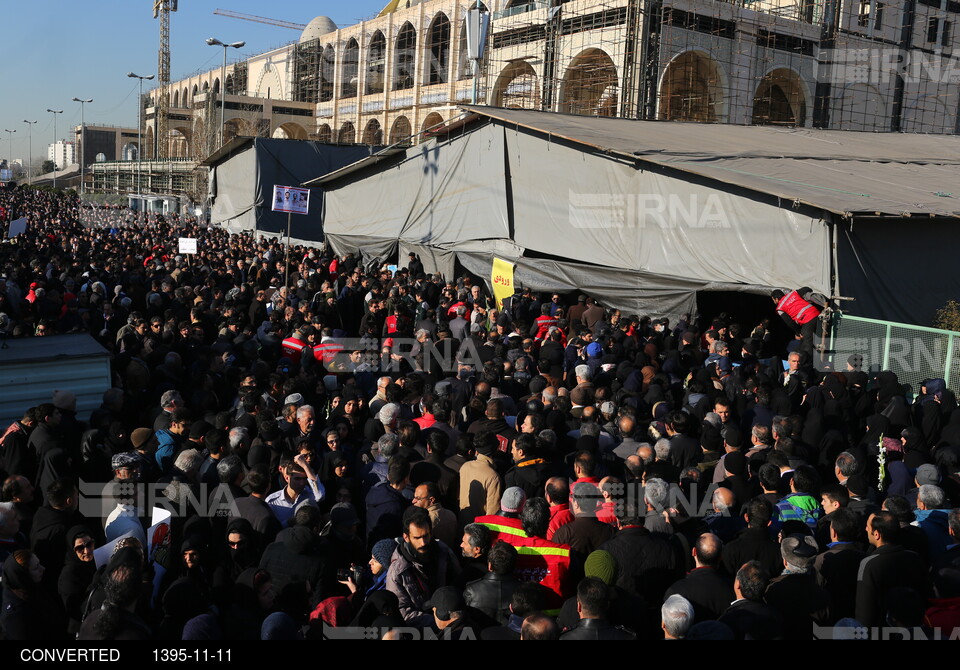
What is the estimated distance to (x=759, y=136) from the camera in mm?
18781

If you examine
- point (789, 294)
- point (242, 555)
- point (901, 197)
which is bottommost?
point (242, 555)

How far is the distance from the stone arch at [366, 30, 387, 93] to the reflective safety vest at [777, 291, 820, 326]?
4656 cm

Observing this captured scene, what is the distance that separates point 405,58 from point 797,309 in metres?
45.3

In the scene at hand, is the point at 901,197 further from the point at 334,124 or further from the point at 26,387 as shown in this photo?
the point at 334,124

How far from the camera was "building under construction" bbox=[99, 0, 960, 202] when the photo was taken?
29.4 m

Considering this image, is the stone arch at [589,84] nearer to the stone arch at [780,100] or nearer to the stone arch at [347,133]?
the stone arch at [780,100]

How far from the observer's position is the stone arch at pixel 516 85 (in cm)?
3491

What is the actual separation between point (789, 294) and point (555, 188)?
5575 mm

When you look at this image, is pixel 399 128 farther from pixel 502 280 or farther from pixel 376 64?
pixel 502 280

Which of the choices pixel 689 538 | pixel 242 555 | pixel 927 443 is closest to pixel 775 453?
pixel 689 538

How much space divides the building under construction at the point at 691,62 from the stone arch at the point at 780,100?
0.07m

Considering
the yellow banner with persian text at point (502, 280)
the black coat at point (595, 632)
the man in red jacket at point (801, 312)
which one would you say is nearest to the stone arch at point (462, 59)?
the yellow banner with persian text at point (502, 280)

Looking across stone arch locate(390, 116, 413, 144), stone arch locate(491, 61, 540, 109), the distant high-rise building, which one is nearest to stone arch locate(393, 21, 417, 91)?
stone arch locate(390, 116, 413, 144)

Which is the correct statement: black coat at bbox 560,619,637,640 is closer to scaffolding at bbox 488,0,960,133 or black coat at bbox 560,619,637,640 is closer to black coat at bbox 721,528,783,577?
black coat at bbox 721,528,783,577
